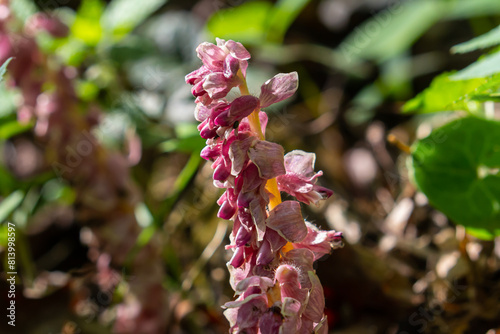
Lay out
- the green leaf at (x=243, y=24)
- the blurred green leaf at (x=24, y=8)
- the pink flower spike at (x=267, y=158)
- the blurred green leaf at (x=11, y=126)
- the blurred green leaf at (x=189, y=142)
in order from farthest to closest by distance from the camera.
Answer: the green leaf at (x=243, y=24), the blurred green leaf at (x=24, y=8), the blurred green leaf at (x=11, y=126), the blurred green leaf at (x=189, y=142), the pink flower spike at (x=267, y=158)

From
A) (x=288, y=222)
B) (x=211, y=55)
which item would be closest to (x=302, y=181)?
(x=288, y=222)

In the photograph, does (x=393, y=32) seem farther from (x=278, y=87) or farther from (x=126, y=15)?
(x=278, y=87)

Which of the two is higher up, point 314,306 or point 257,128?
point 257,128

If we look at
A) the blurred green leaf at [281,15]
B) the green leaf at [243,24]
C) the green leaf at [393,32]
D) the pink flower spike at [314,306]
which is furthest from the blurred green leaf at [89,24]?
the pink flower spike at [314,306]

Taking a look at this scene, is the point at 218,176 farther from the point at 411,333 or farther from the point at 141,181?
the point at 141,181

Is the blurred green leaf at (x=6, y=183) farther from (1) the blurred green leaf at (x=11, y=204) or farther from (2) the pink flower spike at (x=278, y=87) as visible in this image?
(2) the pink flower spike at (x=278, y=87)

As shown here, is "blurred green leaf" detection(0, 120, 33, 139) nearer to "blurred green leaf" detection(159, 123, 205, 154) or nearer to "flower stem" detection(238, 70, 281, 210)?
"blurred green leaf" detection(159, 123, 205, 154)

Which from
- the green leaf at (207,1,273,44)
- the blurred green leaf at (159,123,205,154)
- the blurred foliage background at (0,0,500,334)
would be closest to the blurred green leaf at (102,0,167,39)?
the blurred foliage background at (0,0,500,334)

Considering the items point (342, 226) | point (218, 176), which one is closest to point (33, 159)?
point (342, 226)
